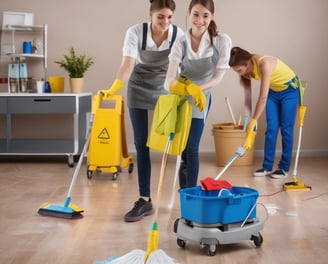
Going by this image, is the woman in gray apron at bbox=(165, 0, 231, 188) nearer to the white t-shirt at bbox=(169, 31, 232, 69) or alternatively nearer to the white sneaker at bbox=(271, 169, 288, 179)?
the white t-shirt at bbox=(169, 31, 232, 69)

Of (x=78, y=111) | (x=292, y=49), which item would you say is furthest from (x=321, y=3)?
(x=78, y=111)

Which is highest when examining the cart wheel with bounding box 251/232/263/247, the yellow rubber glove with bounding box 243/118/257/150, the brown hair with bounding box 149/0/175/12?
the brown hair with bounding box 149/0/175/12

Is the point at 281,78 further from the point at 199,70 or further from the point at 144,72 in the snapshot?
the point at 199,70

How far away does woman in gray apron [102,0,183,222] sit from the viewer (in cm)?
321

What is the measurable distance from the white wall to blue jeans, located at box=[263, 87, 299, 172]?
1175 millimetres

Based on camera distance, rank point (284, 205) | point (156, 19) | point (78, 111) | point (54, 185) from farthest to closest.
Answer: point (78, 111) → point (54, 185) → point (284, 205) → point (156, 19)

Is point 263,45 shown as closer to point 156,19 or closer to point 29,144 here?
point 29,144

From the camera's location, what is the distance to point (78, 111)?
556cm

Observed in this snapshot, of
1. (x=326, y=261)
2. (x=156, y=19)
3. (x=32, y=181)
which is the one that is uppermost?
(x=156, y=19)

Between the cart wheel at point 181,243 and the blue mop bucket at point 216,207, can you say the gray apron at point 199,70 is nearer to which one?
the blue mop bucket at point 216,207

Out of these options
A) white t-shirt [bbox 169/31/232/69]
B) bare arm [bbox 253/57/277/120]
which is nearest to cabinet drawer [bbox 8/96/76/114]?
bare arm [bbox 253/57/277/120]

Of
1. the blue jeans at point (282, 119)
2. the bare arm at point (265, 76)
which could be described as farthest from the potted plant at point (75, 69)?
the bare arm at point (265, 76)

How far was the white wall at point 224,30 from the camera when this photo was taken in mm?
6109

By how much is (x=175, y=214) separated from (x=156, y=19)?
110 centimetres
